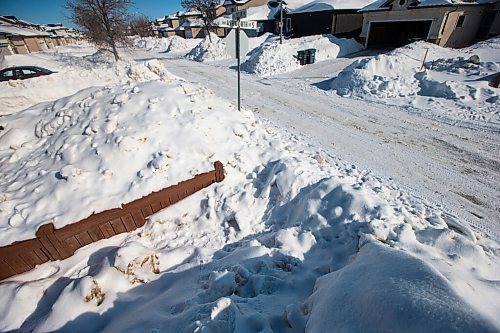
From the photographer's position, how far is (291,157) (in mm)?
6383

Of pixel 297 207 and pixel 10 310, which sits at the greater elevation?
pixel 297 207

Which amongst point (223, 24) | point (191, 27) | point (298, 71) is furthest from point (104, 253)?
point (191, 27)

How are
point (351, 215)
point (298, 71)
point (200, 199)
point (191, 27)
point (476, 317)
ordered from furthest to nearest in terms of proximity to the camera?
point (191, 27) → point (298, 71) → point (200, 199) → point (351, 215) → point (476, 317)

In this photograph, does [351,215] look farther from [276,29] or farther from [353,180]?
[276,29]

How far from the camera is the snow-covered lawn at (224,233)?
227 centimetres

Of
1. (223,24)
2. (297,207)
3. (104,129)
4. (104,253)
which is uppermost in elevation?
(223,24)

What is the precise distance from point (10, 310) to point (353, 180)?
6468 millimetres

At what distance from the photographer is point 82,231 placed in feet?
14.5

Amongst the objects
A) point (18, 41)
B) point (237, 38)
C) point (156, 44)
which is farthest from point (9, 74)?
point (156, 44)

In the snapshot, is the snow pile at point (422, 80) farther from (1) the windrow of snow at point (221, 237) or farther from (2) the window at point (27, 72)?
(2) the window at point (27, 72)

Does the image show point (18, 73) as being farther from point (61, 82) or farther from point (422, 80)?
point (422, 80)

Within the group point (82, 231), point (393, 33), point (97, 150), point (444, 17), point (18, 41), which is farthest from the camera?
point (18, 41)

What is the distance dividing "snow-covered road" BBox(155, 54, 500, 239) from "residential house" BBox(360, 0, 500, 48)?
13.5 metres

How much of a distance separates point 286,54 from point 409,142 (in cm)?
1371
